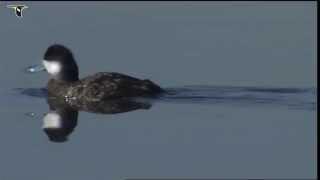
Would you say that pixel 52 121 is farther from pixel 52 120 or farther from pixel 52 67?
pixel 52 67

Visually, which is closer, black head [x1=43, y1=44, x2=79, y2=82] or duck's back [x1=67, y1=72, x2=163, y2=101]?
duck's back [x1=67, y1=72, x2=163, y2=101]

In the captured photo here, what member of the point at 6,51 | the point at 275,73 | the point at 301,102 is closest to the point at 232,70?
the point at 275,73

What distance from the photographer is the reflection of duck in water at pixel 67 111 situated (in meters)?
21.2

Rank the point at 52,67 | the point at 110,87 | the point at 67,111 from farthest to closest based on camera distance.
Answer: the point at 52,67, the point at 110,87, the point at 67,111

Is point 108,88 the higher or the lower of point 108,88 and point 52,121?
the lower

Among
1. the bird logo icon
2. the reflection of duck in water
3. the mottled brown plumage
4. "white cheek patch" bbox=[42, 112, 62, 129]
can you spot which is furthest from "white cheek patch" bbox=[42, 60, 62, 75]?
the bird logo icon

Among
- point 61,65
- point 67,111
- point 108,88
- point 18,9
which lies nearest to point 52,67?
point 61,65

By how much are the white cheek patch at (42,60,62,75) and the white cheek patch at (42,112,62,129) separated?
245cm

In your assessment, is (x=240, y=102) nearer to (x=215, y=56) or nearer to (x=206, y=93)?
(x=206, y=93)

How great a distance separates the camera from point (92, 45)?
27.8 metres

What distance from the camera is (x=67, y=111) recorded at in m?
23.4

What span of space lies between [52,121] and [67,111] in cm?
127

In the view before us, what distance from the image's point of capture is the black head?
25328mm

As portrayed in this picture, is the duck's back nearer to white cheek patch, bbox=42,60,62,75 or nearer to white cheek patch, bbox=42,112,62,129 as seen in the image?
white cheek patch, bbox=42,60,62,75
